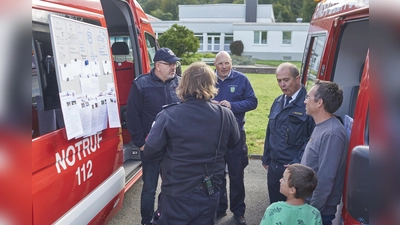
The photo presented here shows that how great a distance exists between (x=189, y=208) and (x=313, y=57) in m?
3.49

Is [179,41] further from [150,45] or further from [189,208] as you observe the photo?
[189,208]

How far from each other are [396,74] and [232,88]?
3.30 meters

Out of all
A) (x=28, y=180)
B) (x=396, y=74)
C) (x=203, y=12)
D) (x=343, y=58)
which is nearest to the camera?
(x=396, y=74)

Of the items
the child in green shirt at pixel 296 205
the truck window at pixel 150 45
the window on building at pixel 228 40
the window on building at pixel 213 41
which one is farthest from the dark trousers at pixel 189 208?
→ the window on building at pixel 213 41

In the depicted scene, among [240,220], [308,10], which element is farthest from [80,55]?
[308,10]

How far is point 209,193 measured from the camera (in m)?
2.77

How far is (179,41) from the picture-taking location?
27.7 metres

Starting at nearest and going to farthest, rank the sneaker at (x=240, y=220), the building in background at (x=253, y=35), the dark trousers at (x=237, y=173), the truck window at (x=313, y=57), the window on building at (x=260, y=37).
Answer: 1. the dark trousers at (x=237, y=173)
2. the sneaker at (x=240, y=220)
3. the truck window at (x=313, y=57)
4. the building in background at (x=253, y=35)
5. the window on building at (x=260, y=37)

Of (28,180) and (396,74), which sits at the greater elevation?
(396,74)

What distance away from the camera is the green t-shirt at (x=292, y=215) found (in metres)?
2.37

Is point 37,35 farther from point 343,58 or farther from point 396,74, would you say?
point 343,58

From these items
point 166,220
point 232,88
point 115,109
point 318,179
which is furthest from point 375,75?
point 232,88

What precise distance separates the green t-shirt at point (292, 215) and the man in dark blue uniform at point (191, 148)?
21.2 inches

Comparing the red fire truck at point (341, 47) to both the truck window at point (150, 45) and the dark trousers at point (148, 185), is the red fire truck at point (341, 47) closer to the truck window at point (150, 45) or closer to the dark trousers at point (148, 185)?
the dark trousers at point (148, 185)
